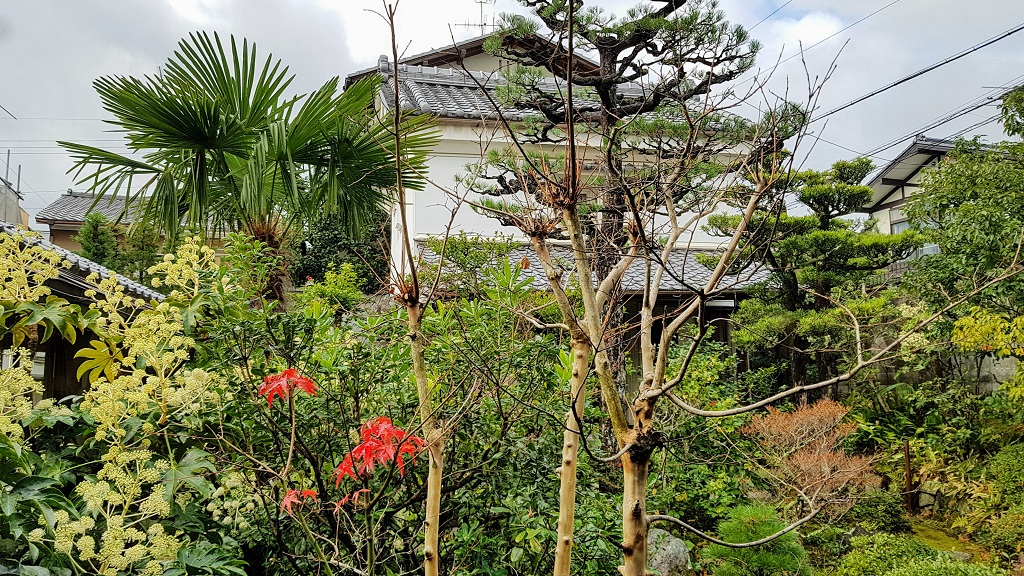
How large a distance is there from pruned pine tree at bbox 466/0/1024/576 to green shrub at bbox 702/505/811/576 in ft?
1.23

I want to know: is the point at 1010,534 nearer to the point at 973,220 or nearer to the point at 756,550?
the point at 756,550

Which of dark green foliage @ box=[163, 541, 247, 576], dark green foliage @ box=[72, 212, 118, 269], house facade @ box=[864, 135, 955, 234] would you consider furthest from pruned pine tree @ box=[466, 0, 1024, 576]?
dark green foliage @ box=[72, 212, 118, 269]

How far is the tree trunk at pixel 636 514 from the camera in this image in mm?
1239

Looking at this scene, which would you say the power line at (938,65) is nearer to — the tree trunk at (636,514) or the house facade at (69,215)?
the tree trunk at (636,514)

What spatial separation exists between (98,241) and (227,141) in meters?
7.08

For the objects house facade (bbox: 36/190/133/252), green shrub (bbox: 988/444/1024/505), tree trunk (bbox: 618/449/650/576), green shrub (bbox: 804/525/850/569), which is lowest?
green shrub (bbox: 804/525/850/569)

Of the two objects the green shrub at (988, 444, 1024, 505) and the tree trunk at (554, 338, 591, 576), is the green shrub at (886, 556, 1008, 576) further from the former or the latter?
the green shrub at (988, 444, 1024, 505)

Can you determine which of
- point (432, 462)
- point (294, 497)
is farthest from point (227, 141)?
point (432, 462)

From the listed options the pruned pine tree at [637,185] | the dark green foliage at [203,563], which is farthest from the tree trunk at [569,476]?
the dark green foliage at [203,563]

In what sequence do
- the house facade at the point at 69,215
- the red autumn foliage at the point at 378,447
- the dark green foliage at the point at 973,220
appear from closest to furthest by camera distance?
the red autumn foliage at the point at 378,447
the dark green foliage at the point at 973,220
the house facade at the point at 69,215

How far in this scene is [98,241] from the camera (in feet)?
32.2

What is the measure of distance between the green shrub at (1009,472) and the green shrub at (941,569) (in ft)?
8.33

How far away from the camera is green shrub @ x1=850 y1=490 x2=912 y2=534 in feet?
17.3

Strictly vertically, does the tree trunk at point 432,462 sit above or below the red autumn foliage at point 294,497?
above
